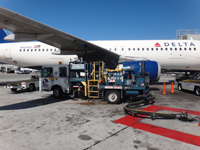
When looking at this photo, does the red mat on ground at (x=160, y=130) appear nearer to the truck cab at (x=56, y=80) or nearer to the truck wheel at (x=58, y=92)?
the truck cab at (x=56, y=80)

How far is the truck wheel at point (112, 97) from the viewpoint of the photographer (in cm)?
862

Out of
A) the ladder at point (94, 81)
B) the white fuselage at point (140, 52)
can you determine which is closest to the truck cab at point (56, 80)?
the ladder at point (94, 81)

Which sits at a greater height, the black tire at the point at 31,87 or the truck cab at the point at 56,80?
the truck cab at the point at 56,80

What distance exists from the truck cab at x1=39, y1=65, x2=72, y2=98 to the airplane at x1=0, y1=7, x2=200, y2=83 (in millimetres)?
2006

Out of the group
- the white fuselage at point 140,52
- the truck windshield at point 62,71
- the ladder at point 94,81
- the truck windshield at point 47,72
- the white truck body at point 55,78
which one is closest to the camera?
the ladder at point 94,81

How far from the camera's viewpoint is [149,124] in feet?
17.9

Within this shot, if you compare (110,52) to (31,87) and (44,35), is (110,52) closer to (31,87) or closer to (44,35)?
(44,35)

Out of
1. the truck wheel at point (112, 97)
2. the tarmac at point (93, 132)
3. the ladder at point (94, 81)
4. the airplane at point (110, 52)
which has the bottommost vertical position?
the tarmac at point (93, 132)

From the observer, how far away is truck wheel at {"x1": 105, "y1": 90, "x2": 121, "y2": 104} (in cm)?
862

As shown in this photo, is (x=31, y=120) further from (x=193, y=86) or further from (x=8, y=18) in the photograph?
(x=193, y=86)

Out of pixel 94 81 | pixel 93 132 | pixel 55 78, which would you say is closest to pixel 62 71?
pixel 55 78

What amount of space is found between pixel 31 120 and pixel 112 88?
436 cm

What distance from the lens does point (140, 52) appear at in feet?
49.3

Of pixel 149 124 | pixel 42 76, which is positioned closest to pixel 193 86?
pixel 149 124
